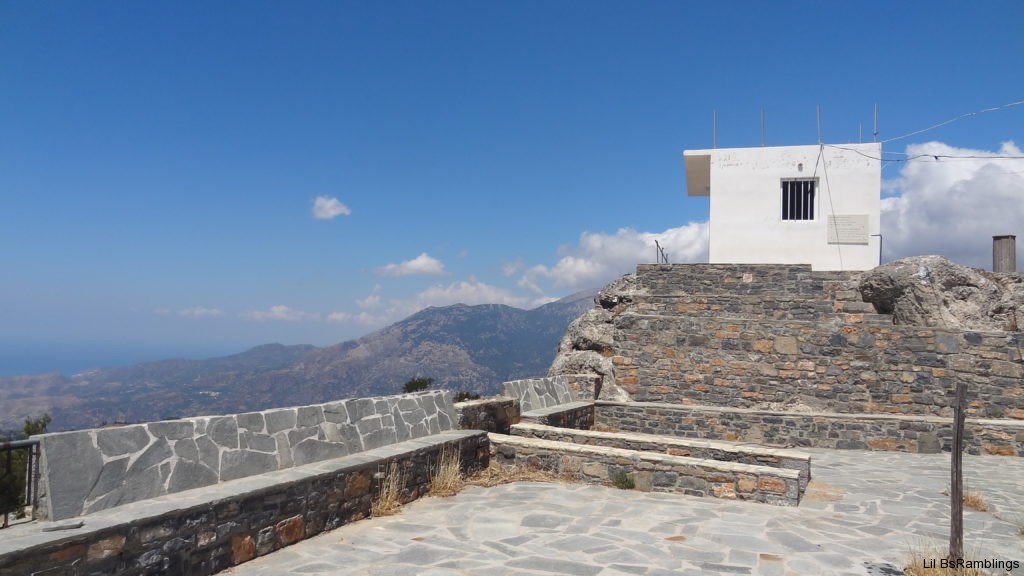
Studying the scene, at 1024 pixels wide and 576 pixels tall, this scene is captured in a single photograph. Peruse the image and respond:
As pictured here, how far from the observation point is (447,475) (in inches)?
296

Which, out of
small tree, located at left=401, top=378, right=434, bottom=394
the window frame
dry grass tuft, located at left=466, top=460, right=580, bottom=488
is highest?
the window frame

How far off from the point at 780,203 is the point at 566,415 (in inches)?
431

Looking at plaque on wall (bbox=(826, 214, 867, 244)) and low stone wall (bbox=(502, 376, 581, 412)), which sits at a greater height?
plaque on wall (bbox=(826, 214, 867, 244))

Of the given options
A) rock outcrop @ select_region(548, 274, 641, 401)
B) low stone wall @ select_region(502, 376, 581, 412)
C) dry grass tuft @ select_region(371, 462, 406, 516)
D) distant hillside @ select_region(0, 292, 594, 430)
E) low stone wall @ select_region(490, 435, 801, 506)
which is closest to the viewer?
dry grass tuft @ select_region(371, 462, 406, 516)

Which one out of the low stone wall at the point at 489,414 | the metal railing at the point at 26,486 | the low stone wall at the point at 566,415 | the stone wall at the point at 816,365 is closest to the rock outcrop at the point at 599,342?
the stone wall at the point at 816,365

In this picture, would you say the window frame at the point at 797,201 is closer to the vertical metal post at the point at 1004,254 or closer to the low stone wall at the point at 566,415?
the vertical metal post at the point at 1004,254

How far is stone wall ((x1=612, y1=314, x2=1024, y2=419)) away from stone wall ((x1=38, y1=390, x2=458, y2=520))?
25.9 feet

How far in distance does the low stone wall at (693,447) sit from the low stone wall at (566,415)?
1.24 meters

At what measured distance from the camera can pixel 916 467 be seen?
9.62m

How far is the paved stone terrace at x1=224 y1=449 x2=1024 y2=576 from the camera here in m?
5.03

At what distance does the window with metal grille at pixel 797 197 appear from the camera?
62.1ft

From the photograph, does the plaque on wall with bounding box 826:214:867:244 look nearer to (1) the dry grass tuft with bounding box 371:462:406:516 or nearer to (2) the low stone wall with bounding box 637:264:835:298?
(2) the low stone wall with bounding box 637:264:835:298

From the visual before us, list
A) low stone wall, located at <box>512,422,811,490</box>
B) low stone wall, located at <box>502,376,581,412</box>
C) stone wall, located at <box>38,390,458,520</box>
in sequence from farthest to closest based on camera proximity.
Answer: low stone wall, located at <box>502,376,581,412</box>, low stone wall, located at <box>512,422,811,490</box>, stone wall, located at <box>38,390,458,520</box>

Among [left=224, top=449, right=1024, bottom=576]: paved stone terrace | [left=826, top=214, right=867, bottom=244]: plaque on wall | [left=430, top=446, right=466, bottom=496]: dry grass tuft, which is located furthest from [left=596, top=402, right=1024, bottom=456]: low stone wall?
[left=826, top=214, right=867, bottom=244]: plaque on wall
